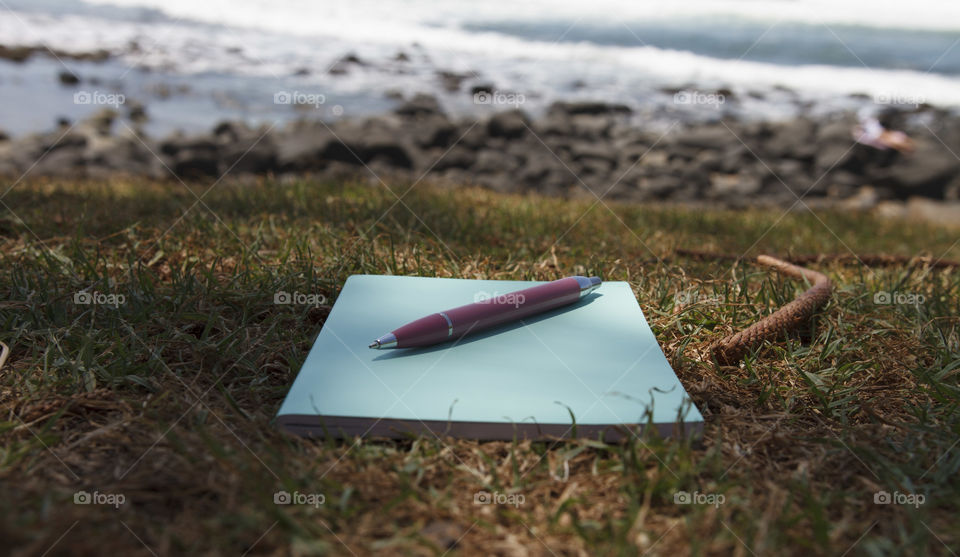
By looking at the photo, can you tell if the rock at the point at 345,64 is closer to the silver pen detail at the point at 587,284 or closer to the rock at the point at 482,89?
the rock at the point at 482,89

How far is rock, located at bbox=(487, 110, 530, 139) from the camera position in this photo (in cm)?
852

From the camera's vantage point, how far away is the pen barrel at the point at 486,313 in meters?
1.35

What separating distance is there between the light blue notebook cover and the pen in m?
0.02

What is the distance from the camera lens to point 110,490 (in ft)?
3.21

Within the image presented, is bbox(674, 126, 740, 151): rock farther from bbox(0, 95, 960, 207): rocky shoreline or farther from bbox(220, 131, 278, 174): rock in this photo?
bbox(220, 131, 278, 174): rock

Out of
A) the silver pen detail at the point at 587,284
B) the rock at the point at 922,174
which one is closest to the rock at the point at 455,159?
the rock at the point at 922,174

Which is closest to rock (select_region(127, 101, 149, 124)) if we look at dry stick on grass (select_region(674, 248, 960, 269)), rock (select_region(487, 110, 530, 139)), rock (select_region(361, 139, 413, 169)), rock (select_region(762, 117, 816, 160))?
rock (select_region(361, 139, 413, 169))

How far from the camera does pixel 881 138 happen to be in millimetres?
9156

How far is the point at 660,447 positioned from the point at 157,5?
2248cm

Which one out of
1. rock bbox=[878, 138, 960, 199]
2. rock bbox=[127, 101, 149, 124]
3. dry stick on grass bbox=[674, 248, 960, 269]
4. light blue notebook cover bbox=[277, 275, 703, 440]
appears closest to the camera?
light blue notebook cover bbox=[277, 275, 703, 440]

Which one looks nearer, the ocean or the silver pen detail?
the silver pen detail

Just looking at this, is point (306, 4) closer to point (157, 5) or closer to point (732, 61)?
point (157, 5)

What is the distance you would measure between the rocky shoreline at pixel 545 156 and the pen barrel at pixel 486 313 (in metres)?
5.07

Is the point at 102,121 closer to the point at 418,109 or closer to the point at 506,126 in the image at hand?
the point at 418,109
